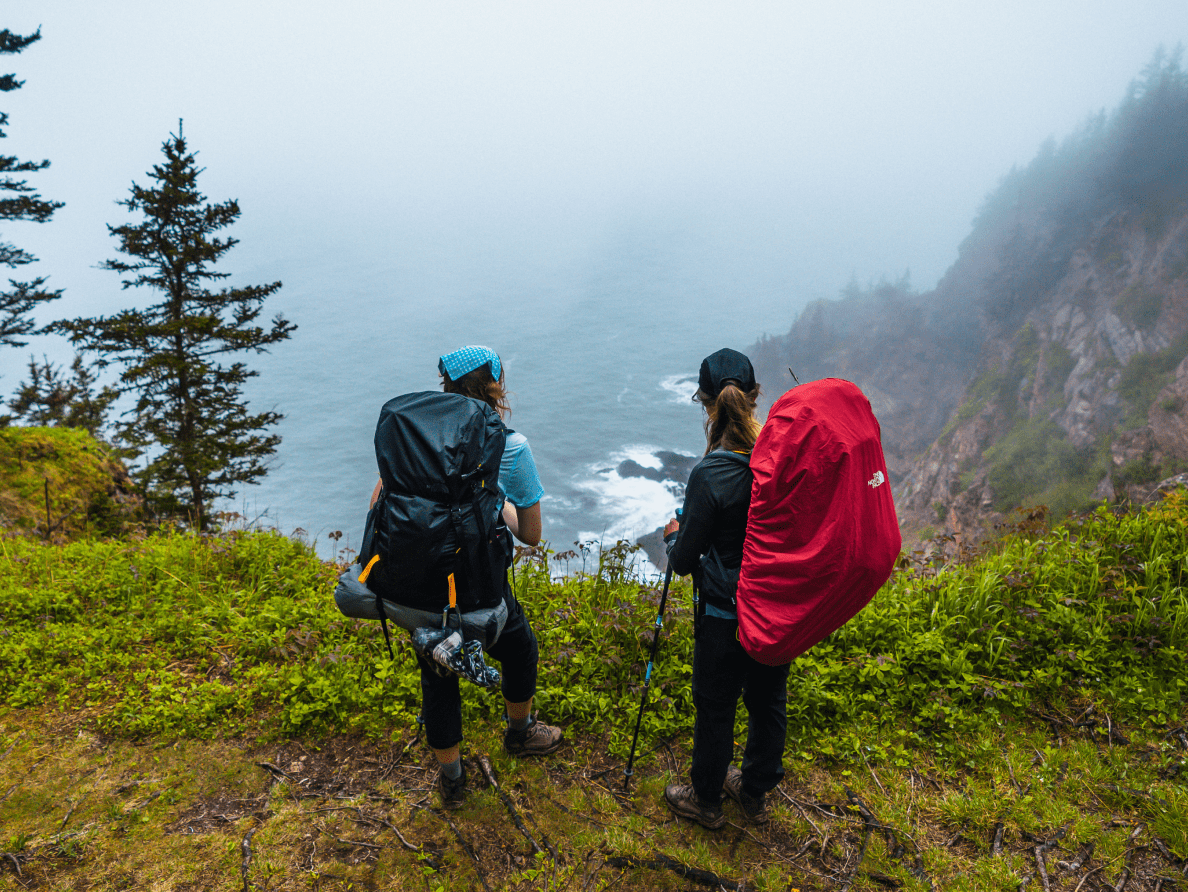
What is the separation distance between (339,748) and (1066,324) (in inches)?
4056

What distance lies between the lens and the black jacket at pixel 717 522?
2760 millimetres

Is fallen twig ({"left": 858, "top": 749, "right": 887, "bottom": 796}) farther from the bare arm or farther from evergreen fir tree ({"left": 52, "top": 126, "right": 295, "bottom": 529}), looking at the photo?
evergreen fir tree ({"left": 52, "top": 126, "right": 295, "bottom": 529})

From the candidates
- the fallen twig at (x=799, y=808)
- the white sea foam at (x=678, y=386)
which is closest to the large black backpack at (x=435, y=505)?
the fallen twig at (x=799, y=808)

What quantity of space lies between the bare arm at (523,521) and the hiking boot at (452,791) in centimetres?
137

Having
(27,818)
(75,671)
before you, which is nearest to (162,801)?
(27,818)

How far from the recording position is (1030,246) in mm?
99312

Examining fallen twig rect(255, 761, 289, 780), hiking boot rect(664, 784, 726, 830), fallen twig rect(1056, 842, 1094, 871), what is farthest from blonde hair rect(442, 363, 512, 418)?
fallen twig rect(1056, 842, 1094, 871)

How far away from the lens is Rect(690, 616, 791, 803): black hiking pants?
2926 millimetres

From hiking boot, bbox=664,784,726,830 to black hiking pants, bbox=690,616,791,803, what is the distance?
0.06 m

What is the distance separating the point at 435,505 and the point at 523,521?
24.9 inches

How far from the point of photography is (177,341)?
1503cm

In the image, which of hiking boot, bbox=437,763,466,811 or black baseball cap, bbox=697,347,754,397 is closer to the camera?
black baseball cap, bbox=697,347,754,397

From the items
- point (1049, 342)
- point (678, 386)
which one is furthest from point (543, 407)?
point (1049, 342)

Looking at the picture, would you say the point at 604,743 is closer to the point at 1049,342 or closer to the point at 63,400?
the point at 63,400
